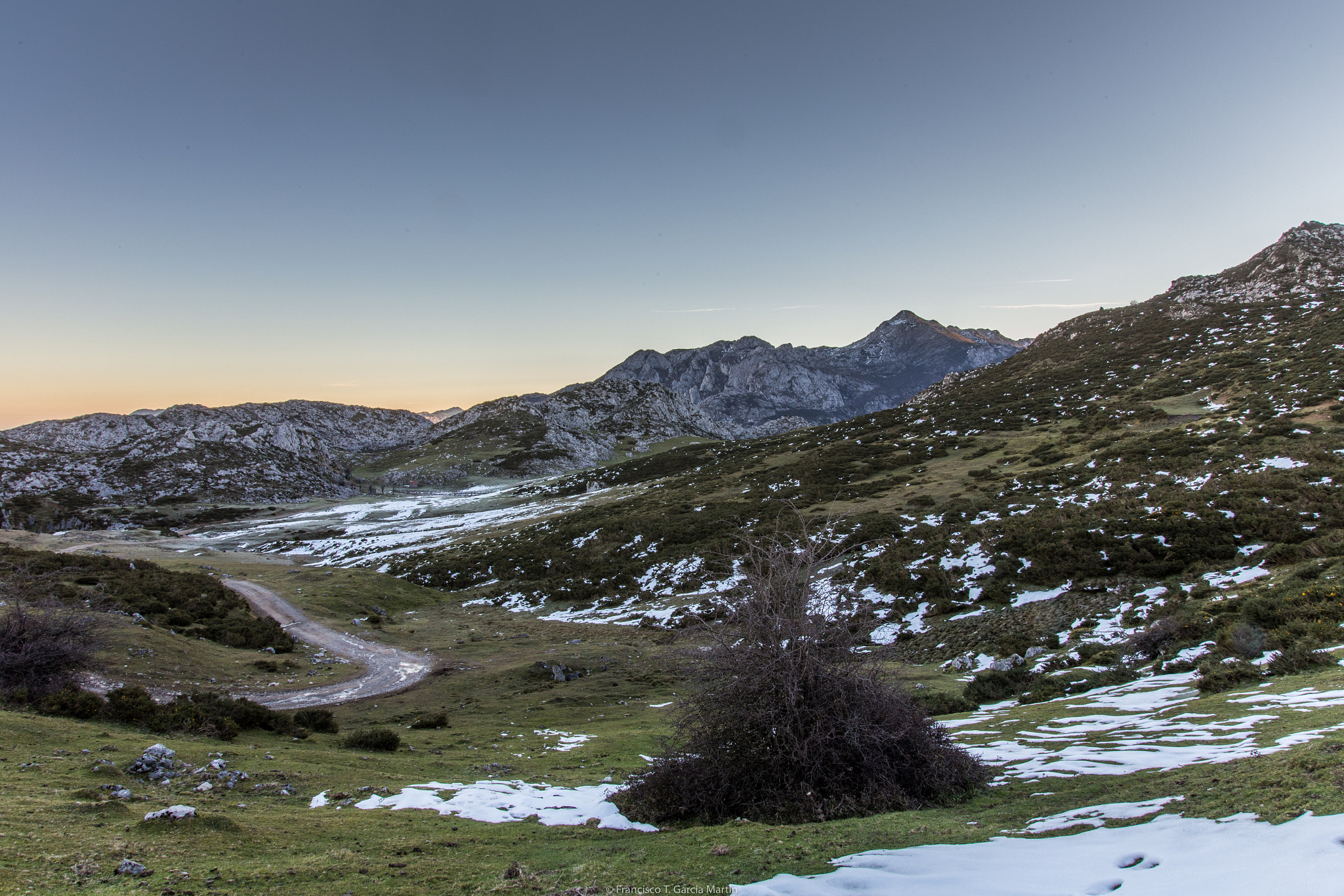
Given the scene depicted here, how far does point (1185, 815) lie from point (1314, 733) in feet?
10.1

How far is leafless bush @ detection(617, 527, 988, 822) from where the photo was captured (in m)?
7.77

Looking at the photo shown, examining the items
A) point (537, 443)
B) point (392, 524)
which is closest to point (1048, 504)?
point (392, 524)

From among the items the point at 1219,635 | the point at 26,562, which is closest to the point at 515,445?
the point at 26,562

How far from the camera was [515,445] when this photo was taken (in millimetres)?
164375

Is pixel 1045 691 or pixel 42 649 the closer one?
pixel 42 649

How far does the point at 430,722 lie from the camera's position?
51.4 feet

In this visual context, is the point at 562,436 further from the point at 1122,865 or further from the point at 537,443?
the point at 1122,865

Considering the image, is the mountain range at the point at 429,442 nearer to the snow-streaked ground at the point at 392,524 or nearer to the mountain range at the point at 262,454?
the mountain range at the point at 262,454

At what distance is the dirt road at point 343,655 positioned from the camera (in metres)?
17.8

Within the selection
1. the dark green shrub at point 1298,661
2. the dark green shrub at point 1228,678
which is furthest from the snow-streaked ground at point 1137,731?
the dark green shrub at point 1298,661

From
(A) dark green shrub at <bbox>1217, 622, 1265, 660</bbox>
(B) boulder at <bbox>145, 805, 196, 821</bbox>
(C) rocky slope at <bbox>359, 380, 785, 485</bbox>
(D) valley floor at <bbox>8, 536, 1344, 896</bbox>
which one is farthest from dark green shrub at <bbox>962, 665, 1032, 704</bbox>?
(C) rocky slope at <bbox>359, 380, 785, 485</bbox>

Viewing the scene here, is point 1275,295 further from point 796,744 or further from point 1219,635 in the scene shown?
point 796,744

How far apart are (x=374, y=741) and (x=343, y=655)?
44.0 ft

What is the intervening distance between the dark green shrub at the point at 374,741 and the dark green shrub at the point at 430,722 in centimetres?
249
